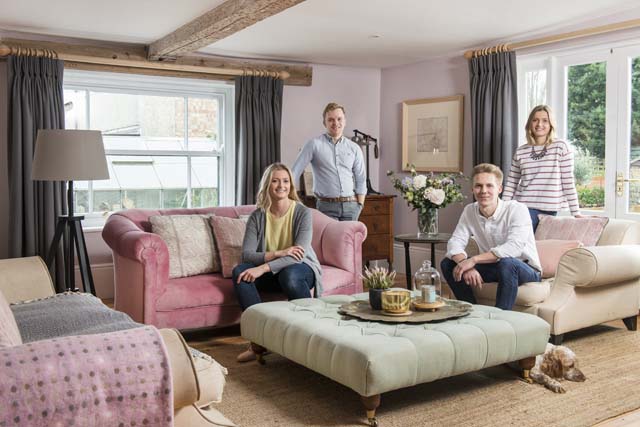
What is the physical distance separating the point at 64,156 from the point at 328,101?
3.31 metres

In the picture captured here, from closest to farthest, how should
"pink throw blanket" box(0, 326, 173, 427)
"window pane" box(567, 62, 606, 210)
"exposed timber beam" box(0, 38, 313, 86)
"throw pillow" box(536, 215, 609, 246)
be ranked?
"pink throw blanket" box(0, 326, 173, 427) < "throw pillow" box(536, 215, 609, 246) < "window pane" box(567, 62, 606, 210) < "exposed timber beam" box(0, 38, 313, 86)

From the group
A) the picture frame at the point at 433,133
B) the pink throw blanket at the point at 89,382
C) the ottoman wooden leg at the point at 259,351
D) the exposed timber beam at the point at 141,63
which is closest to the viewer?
the pink throw blanket at the point at 89,382

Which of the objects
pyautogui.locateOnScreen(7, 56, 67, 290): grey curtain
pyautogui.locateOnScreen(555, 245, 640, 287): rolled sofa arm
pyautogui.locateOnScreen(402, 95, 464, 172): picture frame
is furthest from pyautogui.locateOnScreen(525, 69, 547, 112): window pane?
pyautogui.locateOnScreen(7, 56, 67, 290): grey curtain

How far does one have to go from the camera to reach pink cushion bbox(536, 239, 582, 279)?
4.20 metres

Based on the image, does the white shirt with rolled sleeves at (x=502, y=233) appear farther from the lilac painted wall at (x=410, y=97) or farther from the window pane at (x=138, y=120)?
the window pane at (x=138, y=120)

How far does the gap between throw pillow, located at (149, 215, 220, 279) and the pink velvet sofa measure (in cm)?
6

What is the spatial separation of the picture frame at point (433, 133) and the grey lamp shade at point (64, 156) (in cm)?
337

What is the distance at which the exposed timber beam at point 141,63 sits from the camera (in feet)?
17.1

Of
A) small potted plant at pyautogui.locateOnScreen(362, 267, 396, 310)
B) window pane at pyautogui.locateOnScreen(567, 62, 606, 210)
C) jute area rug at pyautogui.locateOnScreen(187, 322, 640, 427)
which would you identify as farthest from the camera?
window pane at pyautogui.locateOnScreen(567, 62, 606, 210)

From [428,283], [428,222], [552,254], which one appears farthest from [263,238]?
[552,254]

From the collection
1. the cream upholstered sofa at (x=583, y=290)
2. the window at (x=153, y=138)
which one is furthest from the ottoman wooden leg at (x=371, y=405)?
the window at (x=153, y=138)

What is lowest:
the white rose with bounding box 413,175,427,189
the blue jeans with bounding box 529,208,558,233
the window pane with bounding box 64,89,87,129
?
the blue jeans with bounding box 529,208,558,233

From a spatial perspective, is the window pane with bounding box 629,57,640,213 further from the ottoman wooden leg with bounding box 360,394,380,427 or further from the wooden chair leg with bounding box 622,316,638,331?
the ottoman wooden leg with bounding box 360,394,380,427

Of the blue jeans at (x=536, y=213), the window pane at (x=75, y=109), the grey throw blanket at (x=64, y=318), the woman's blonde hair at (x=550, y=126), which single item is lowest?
the grey throw blanket at (x=64, y=318)
